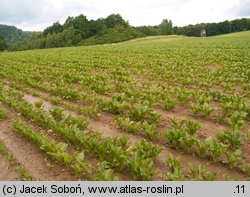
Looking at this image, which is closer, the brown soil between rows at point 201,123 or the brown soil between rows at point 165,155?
the brown soil between rows at point 165,155

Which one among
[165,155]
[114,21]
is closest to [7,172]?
[165,155]

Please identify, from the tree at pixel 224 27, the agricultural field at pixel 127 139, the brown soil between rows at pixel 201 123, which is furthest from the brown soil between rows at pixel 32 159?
the tree at pixel 224 27

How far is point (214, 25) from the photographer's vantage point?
103875 mm

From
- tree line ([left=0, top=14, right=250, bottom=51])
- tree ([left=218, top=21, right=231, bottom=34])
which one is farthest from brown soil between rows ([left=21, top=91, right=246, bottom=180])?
tree ([left=218, top=21, right=231, bottom=34])

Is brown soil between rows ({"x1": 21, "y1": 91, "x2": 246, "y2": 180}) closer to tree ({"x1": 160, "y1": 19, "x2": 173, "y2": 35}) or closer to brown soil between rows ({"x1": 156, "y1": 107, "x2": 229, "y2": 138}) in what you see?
brown soil between rows ({"x1": 156, "y1": 107, "x2": 229, "y2": 138})

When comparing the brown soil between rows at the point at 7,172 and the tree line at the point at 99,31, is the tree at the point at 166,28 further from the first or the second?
the brown soil between rows at the point at 7,172

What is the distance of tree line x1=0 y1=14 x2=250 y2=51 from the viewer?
89.5 metres

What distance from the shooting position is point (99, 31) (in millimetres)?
98625

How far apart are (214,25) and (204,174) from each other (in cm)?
10583

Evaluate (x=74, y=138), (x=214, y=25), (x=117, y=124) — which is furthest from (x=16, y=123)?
(x=214, y=25)

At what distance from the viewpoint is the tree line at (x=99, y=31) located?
89.5 m

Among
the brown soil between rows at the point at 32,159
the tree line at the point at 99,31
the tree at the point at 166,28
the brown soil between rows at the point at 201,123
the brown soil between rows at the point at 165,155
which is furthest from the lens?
the tree at the point at 166,28

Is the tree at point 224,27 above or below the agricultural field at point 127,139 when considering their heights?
above

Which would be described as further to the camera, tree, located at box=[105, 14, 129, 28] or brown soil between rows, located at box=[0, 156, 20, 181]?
tree, located at box=[105, 14, 129, 28]
